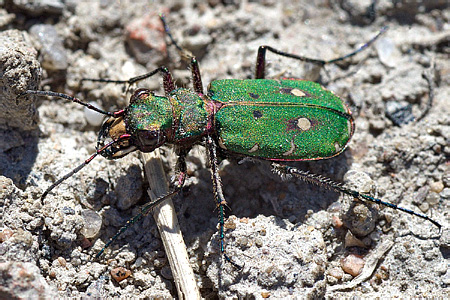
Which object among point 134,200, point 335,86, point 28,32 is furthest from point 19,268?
point 335,86

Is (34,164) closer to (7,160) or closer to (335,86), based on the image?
(7,160)

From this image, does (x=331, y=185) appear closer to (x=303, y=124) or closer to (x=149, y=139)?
(x=303, y=124)

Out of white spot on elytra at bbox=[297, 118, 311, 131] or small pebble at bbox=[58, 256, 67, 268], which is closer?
small pebble at bbox=[58, 256, 67, 268]

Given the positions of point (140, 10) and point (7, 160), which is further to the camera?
point (140, 10)

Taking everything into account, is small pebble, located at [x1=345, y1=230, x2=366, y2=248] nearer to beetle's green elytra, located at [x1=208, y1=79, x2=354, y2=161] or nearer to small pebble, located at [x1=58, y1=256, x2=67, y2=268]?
beetle's green elytra, located at [x1=208, y1=79, x2=354, y2=161]

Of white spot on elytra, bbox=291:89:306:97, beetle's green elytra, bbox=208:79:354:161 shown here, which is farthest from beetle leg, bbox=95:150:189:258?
white spot on elytra, bbox=291:89:306:97

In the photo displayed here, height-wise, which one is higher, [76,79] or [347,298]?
[76,79]
